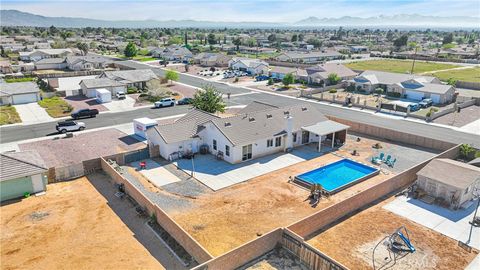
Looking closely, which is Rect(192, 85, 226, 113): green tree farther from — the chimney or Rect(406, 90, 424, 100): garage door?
Rect(406, 90, 424, 100): garage door

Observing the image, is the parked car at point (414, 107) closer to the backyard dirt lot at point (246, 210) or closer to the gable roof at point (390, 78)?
the gable roof at point (390, 78)

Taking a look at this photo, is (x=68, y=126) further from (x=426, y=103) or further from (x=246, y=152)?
(x=426, y=103)

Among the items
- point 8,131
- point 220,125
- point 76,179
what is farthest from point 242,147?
point 8,131

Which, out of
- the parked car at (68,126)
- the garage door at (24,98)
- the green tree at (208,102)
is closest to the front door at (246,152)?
the green tree at (208,102)

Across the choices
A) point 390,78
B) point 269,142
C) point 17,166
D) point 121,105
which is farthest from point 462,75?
point 17,166

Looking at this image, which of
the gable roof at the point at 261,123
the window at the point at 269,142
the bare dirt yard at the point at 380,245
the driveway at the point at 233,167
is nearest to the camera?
the bare dirt yard at the point at 380,245

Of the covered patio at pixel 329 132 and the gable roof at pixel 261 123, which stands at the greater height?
the gable roof at pixel 261 123

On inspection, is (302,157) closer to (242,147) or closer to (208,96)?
(242,147)
